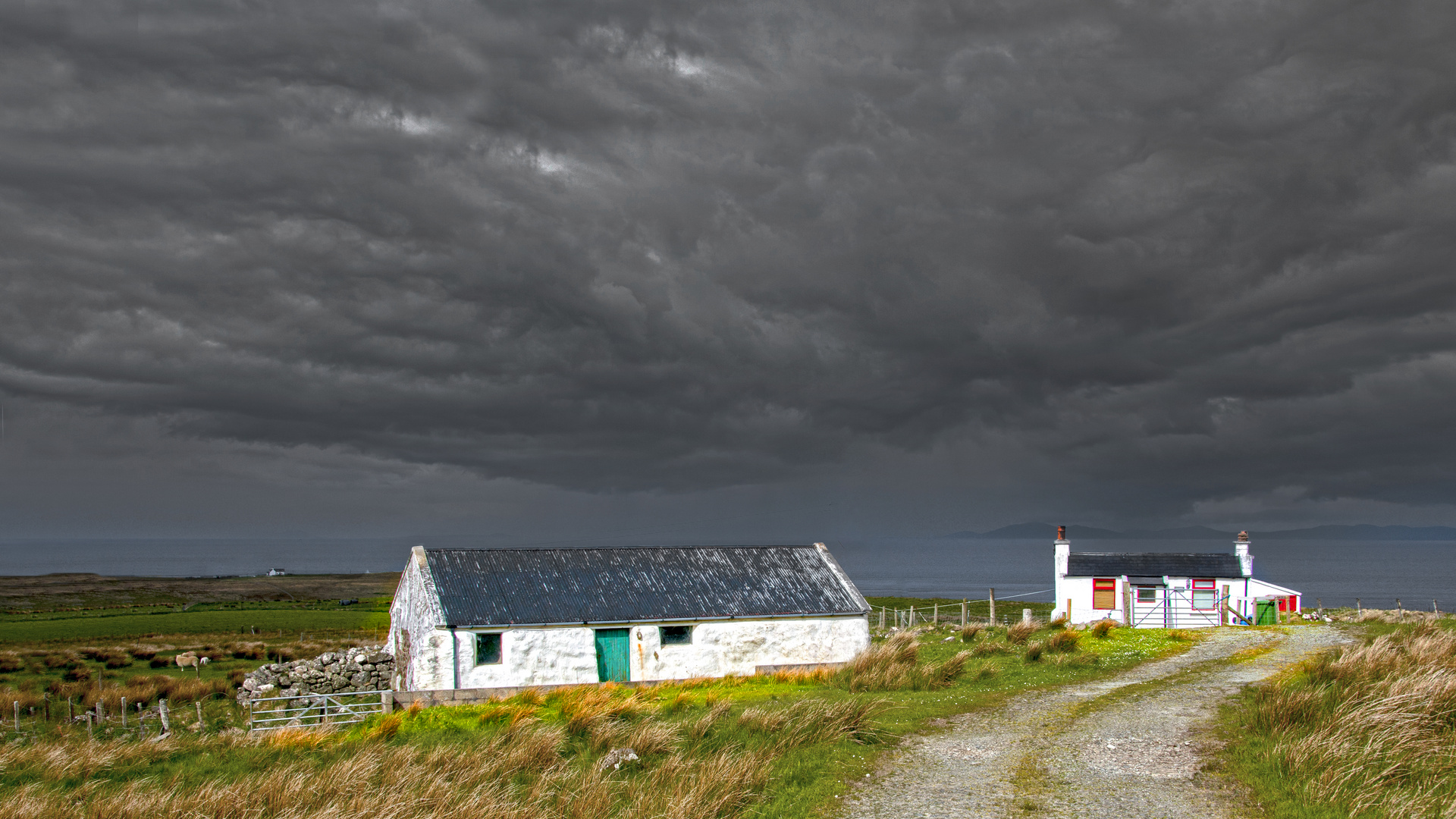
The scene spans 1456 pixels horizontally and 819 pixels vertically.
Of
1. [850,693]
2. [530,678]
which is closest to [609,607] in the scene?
[530,678]

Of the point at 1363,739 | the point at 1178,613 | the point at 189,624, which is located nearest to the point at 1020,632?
the point at 1178,613

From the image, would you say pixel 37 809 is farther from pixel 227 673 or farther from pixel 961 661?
pixel 227 673

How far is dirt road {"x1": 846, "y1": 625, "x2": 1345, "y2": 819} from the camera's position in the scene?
10.9 metres

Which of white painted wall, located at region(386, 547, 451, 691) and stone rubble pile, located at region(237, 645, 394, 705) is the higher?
white painted wall, located at region(386, 547, 451, 691)

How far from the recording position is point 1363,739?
470 inches

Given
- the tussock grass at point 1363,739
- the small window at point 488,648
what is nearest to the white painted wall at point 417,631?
the small window at point 488,648

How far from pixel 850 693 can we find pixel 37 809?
16050 millimetres

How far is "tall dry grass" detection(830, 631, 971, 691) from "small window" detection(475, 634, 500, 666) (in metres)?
10.5

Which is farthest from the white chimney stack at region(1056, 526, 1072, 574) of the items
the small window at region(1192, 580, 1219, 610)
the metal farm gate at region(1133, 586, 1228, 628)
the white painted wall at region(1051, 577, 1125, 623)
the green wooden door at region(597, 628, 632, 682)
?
the green wooden door at region(597, 628, 632, 682)

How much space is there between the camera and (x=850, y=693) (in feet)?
72.3

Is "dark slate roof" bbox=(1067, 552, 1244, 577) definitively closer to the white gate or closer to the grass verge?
the grass verge

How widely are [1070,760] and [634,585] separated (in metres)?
20.3

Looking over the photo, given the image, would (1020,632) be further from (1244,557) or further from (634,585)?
(1244,557)

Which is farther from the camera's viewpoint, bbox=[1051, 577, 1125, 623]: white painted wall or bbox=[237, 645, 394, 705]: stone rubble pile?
bbox=[1051, 577, 1125, 623]: white painted wall
